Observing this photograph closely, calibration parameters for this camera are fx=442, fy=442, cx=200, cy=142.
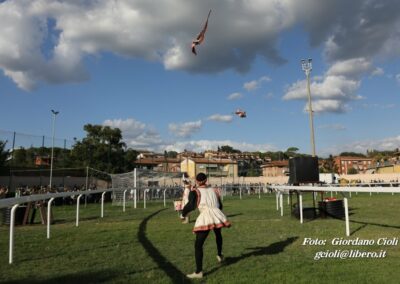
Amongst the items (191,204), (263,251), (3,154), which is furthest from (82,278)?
(3,154)

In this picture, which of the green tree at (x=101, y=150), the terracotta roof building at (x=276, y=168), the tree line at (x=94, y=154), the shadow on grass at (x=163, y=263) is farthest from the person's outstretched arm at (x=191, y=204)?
the terracotta roof building at (x=276, y=168)

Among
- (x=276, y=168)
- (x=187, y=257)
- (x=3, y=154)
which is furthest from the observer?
(x=276, y=168)

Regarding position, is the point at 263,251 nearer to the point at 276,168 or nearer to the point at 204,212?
the point at 204,212

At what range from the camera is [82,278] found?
6840mm

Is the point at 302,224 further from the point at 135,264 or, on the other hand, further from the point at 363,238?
the point at 135,264

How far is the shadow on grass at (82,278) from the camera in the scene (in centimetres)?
667

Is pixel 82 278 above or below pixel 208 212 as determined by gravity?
below

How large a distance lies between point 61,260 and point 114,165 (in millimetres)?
60512

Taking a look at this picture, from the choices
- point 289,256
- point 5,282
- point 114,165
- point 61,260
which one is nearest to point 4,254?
point 61,260

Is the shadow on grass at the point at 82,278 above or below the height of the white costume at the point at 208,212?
below

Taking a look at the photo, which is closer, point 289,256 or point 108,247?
point 289,256

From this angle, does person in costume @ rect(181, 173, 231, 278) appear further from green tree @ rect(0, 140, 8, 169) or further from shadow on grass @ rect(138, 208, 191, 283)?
green tree @ rect(0, 140, 8, 169)

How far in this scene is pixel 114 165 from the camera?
6806 cm

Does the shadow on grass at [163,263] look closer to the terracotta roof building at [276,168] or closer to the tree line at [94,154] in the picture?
the tree line at [94,154]
